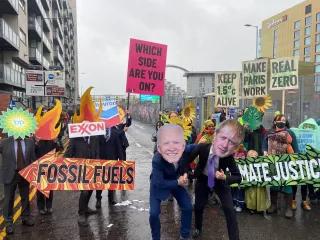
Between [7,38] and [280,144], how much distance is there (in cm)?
2793

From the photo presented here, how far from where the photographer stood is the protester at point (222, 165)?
5090 mm

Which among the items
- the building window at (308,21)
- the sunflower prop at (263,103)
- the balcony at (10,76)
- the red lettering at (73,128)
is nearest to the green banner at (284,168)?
the sunflower prop at (263,103)

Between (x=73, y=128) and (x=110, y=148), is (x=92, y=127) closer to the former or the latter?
(x=73, y=128)

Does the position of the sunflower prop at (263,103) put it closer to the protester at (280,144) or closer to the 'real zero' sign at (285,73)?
the protester at (280,144)

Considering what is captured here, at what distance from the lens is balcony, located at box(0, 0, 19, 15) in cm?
3048

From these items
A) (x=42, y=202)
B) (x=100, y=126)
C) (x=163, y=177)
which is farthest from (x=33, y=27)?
(x=163, y=177)

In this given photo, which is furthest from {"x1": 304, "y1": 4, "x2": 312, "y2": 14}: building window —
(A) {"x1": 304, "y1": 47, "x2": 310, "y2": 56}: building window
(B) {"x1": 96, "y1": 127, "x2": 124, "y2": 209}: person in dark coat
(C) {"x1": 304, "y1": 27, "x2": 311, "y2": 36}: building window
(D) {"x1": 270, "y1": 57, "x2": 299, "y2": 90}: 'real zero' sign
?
(B) {"x1": 96, "y1": 127, "x2": 124, "y2": 209}: person in dark coat

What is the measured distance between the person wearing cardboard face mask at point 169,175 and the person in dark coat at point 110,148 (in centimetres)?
263

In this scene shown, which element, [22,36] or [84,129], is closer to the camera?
[84,129]

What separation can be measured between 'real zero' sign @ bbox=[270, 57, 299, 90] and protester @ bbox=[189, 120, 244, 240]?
5838 mm

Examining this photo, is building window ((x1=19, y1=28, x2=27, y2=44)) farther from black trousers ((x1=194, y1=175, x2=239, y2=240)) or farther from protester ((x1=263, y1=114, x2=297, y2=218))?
black trousers ((x1=194, y1=175, x2=239, y2=240))

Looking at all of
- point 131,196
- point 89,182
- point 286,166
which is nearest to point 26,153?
point 89,182

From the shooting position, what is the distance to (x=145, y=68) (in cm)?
955

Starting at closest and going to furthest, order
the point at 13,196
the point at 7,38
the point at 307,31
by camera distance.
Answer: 1. the point at 13,196
2. the point at 7,38
3. the point at 307,31
